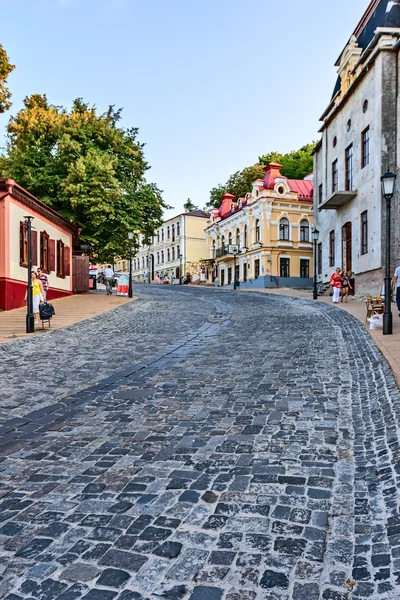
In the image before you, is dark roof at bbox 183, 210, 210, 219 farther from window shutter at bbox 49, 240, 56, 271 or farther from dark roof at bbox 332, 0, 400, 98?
window shutter at bbox 49, 240, 56, 271

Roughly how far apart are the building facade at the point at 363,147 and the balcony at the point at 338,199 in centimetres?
5

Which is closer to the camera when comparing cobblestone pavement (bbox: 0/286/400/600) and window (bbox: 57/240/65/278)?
cobblestone pavement (bbox: 0/286/400/600)

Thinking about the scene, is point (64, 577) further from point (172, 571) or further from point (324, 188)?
point (324, 188)

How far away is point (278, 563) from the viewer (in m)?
2.75

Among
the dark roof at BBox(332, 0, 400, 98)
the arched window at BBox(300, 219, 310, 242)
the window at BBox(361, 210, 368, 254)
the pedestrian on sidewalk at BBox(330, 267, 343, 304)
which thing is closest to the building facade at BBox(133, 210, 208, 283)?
the arched window at BBox(300, 219, 310, 242)

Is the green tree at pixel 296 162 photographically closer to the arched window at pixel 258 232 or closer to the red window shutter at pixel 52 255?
the arched window at pixel 258 232

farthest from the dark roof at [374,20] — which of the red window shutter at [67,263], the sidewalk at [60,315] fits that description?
the red window shutter at [67,263]

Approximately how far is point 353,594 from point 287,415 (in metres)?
2.95

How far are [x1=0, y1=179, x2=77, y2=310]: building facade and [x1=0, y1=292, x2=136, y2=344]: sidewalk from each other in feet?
2.25

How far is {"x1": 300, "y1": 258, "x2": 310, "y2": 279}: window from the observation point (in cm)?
4303

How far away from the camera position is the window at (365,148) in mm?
21922

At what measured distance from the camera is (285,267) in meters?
42.9

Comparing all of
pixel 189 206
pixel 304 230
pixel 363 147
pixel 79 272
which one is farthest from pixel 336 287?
pixel 189 206

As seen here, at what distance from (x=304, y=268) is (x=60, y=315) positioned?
3061 centimetres
